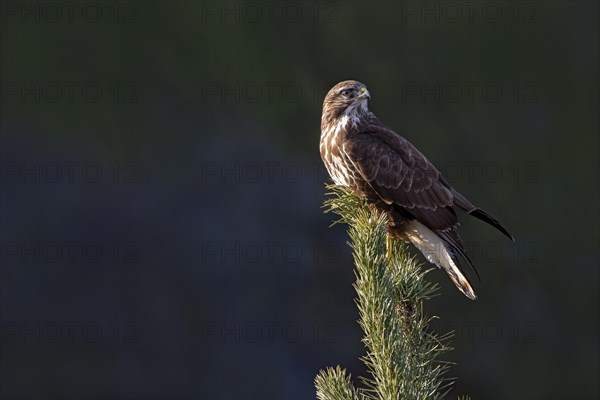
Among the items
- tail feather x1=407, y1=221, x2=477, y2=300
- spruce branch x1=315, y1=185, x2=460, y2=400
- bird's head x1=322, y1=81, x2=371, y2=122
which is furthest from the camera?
bird's head x1=322, y1=81, x2=371, y2=122

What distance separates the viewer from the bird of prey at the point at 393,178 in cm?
568

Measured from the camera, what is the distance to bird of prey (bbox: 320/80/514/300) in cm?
568

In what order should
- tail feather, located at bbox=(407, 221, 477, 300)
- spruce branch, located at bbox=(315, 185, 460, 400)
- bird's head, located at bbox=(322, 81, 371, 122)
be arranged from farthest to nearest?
1. bird's head, located at bbox=(322, 81, 371, 122)
2. tail feather, located at bbox=(407, 221, 477, 300)
3. spruce branch, located at bbox=(315, 185, 460, 400)

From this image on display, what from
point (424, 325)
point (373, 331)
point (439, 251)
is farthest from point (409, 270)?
point (439, 251)

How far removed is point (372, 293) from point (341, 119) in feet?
10.2

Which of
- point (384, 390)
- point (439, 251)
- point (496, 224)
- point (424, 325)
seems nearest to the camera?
point (384, 390)

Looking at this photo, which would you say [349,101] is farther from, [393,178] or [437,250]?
[437,250]

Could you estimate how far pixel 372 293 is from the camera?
3088mm

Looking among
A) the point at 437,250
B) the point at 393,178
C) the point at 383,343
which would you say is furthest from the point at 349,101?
the point at 383,343

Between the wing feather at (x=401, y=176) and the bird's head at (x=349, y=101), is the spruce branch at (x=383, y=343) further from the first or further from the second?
the bird's head at (x=349, y=101)

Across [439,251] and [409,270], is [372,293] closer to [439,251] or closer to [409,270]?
[409,270]

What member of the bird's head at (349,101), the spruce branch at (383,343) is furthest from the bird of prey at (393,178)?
the spruce branch at (383,343)

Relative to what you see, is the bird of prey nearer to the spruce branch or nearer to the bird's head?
the bird's head

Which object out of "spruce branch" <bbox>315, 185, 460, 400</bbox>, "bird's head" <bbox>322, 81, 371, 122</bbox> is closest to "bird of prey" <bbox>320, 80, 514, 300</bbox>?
"bird's head" <bbox>322, 81, 371, 122</bbox>
